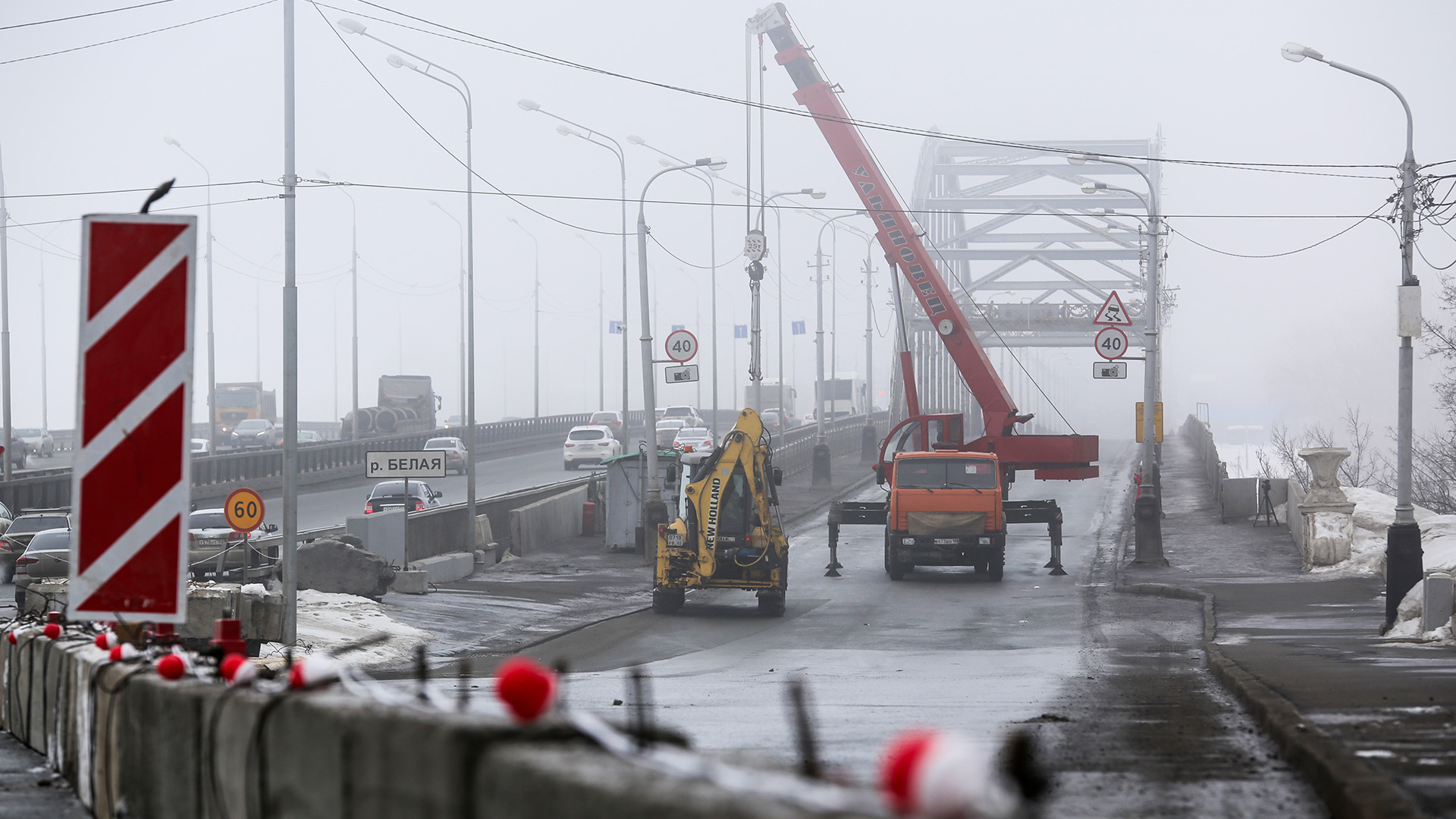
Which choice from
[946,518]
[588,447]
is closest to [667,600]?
[946,518]

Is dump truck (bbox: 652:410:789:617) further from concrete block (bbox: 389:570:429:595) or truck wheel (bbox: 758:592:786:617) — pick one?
concrete block (bbox: 389:570:429:595)

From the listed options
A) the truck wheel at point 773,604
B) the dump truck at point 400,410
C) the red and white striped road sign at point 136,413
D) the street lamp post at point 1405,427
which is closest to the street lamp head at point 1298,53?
the street lamp post at point 1405,427

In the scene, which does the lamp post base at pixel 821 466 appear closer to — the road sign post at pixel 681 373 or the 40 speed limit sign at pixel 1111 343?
the road sign post at pixel 681 373

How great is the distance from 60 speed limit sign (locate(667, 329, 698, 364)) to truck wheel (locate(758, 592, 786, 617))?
30.1 feet

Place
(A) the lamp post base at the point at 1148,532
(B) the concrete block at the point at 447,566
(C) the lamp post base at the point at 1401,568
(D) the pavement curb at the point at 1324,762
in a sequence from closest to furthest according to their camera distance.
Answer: (D) the pavement curb at the point at 1324,762 < (C) the lamp post base at the point at 1401,568 < (B) the concrete block at the point at 447,566 < (A) the lamp post base at the point at 1148,532

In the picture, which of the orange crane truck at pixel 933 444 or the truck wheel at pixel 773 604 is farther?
the orange crane truck at pixel 933 444

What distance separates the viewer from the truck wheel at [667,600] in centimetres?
2256

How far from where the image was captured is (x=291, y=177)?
20.1m

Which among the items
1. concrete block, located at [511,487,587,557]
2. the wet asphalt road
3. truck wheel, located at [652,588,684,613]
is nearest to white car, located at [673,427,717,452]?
concrete block, located at [511,487,587,557]

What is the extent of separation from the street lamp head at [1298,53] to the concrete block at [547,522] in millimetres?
18740

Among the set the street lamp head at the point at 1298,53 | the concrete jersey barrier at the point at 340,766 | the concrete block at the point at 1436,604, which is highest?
the street lamp head at the point at 1298,53

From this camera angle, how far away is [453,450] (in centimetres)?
5725

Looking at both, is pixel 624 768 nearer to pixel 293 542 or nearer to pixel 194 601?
pixel 194 601

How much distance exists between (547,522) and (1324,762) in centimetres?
2809
